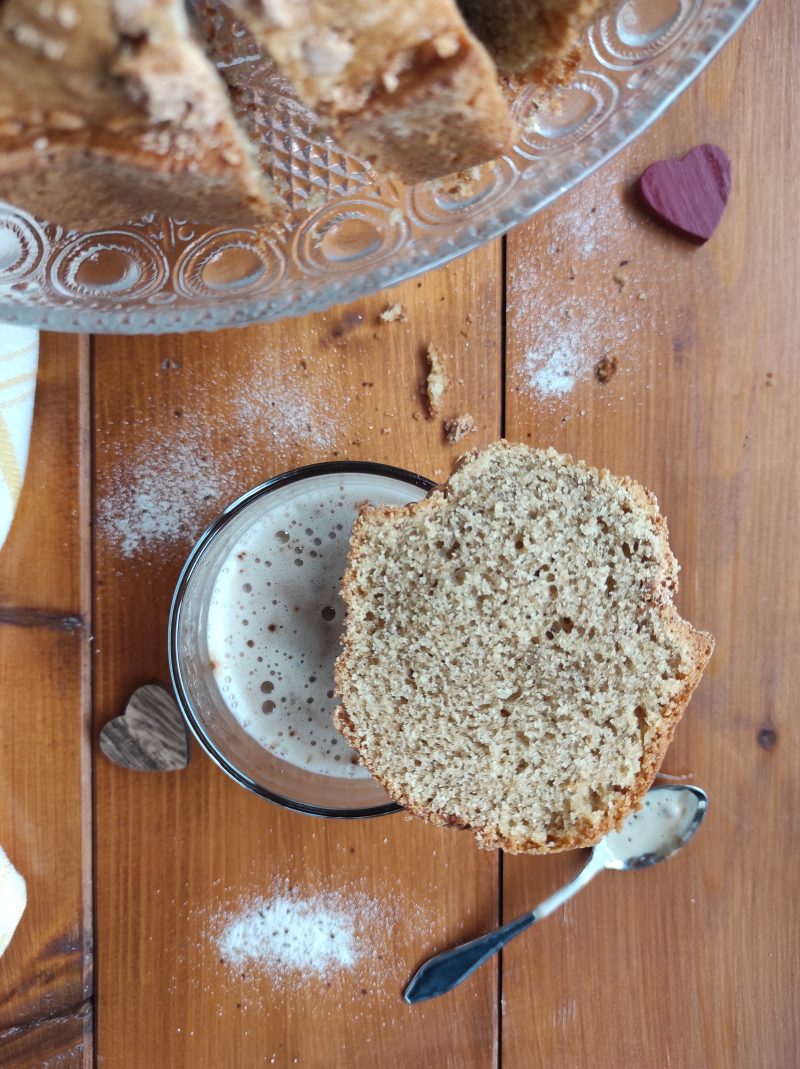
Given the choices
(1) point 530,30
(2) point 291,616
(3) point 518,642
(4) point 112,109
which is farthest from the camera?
(2) point 291,616

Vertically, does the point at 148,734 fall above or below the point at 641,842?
above

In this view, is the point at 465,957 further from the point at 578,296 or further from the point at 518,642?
the point at 578,296

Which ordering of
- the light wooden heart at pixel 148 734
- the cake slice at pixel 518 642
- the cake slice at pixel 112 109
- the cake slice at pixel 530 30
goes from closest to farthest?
1. the cake slice at pixel 112 109
2. the cake slice at pixel 530 30
3. the cake slice at pixel 518 642
4. the light wooden heart at pixel 148 734

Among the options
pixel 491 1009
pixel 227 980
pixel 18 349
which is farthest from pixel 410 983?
pixel 18 349

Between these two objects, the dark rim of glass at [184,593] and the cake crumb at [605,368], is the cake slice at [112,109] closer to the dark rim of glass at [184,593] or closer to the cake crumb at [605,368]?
the dark rim of glass at [184,593]

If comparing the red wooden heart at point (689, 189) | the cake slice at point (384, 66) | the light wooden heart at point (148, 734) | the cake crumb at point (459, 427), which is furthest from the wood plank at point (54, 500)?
the red wooden heart at point (689, 189)

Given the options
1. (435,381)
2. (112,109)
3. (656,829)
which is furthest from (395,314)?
(656,829)

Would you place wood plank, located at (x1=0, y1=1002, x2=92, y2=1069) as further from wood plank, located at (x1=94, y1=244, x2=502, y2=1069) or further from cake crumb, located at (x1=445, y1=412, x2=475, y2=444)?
cake crumb, located at (x1=445, y1=412, x2=475, y2=444)

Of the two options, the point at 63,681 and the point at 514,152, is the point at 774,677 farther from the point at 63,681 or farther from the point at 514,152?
the point at 63,681
